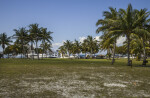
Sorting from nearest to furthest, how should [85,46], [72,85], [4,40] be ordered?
[72,85], [4,40], [85,46]

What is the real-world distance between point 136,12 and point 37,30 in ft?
128

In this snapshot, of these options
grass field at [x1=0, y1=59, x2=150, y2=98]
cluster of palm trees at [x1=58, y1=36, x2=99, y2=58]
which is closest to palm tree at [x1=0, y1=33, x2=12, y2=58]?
cluster of palm trees at [x1=58, y1=36, x2=99, y2=58]

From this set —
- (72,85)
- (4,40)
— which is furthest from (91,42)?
(72,85)

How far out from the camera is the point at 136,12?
1017 inches

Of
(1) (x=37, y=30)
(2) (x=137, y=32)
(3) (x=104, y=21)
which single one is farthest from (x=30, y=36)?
(2) (x=137, y=32)

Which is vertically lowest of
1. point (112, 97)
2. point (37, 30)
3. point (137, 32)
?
point (112, 97)

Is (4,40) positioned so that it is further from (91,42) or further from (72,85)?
(72,85)

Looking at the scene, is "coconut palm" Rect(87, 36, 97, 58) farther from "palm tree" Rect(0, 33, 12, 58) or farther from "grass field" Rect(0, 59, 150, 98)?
"grass field" Rect(0, 59, 150, 98)

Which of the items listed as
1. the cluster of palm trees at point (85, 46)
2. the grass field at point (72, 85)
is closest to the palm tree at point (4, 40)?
the cluster of palm trees at point (85, 46)

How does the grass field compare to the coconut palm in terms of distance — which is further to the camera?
the coconut palm

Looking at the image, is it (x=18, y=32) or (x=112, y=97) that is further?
(x=18, y=32)

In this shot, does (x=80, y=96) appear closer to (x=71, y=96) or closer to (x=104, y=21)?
(x=71, y=96)

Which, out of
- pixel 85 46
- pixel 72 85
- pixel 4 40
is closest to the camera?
pixel 72 85

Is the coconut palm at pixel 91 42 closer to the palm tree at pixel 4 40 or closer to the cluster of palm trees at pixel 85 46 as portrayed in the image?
the cluster of palm trees at pixel 85 46
